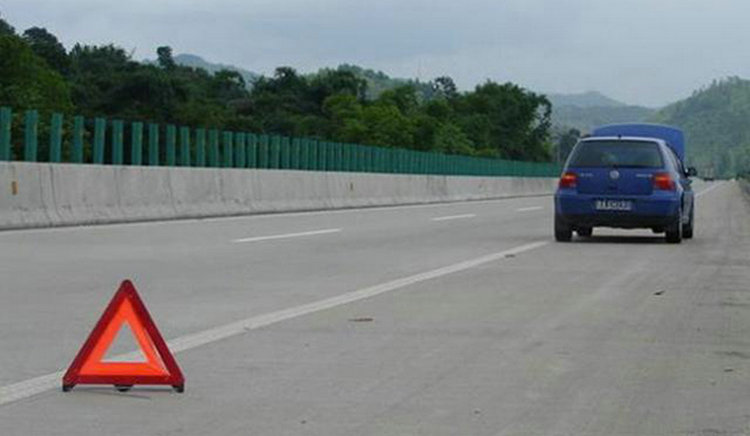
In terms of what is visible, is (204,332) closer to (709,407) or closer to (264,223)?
(709,407)

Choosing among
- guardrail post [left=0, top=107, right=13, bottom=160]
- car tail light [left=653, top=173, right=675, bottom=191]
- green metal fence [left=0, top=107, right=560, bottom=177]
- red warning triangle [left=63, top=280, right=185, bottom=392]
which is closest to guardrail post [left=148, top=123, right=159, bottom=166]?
green metal fence [left=0, top=107, right=560, bottom=177]

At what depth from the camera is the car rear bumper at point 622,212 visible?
21.1 m

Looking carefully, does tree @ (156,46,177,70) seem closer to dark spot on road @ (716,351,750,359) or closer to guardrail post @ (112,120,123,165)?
guardrail post @ (112,120,123,165)

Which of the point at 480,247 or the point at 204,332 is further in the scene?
the point at 480,247

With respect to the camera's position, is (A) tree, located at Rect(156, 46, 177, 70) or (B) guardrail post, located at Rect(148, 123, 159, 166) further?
(A) tree, located at Rect(156, 46, 177, 70)

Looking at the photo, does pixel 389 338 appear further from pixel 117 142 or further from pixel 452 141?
pixel 452 141

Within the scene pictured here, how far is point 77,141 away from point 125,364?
19.0m

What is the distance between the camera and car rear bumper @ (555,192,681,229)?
21.1m

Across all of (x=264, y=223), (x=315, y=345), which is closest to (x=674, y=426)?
(x=315, y=345)

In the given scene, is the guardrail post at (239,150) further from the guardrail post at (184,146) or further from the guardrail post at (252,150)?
the guardrail post at (184,146)

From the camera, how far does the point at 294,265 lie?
1535 cm

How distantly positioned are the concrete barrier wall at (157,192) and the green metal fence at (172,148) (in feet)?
4.05

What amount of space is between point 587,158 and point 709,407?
1479 cm

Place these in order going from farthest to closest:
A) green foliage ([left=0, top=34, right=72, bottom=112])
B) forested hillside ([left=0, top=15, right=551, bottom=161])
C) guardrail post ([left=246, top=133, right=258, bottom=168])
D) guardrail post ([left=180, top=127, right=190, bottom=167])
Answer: forested hillside ([left=0, top=15, right=551, bottom=161])
green foliage ([left=0, top=34, right=72, bottom=112])
guardrail post ([left=246, top=133, right=258, bottom=168])
guardrail post ([left=180, top=127, right=190, bottom=167])
